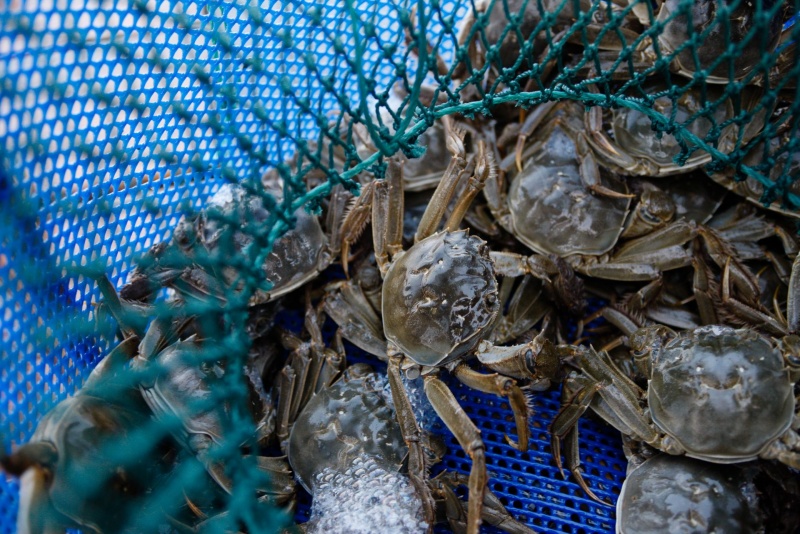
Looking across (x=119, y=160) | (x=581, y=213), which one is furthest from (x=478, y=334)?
(x=119, y=160)

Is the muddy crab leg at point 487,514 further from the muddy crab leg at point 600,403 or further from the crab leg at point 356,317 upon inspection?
the crab leg at point 356,317

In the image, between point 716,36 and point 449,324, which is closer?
point 449,324

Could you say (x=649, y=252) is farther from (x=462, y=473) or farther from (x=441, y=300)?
(x=462, y=473)

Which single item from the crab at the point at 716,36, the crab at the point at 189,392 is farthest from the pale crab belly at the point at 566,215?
the crab at the point at 189,392

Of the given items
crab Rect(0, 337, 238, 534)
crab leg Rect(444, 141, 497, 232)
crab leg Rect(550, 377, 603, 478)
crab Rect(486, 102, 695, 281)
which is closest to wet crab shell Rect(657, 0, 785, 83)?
crab Rect(486, 102, 695, 281)

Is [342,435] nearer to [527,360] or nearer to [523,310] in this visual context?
[527,360]

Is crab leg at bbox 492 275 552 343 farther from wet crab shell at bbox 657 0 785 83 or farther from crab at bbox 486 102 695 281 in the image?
wet crab shell at bbox 657 0 785 83
